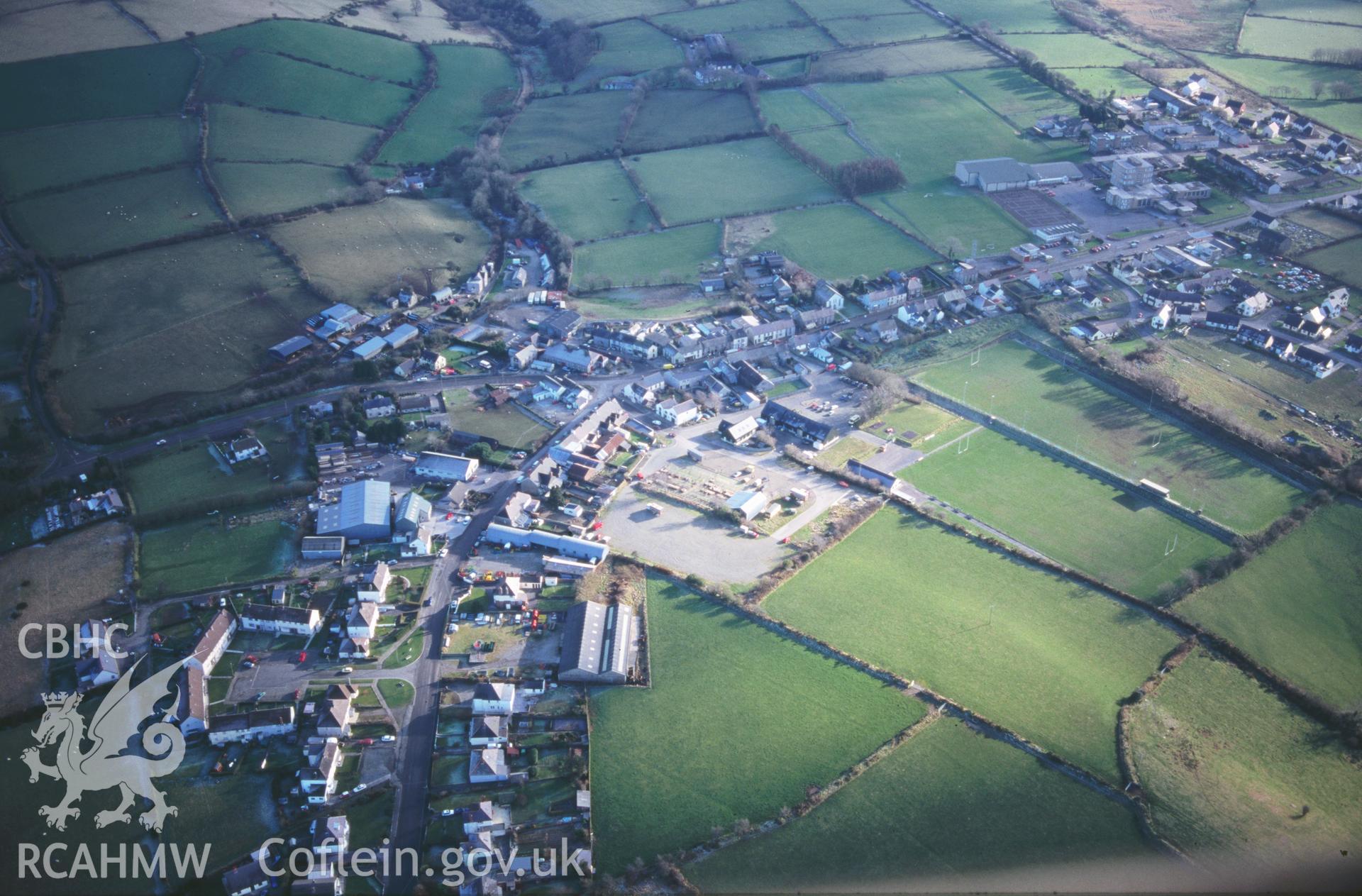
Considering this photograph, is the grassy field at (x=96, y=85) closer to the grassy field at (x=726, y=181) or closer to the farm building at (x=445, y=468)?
the grassy field at (x=726, y=181)

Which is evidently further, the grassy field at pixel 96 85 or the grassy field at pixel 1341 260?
the grassy field at pixel 96 85

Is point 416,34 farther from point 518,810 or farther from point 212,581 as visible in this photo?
point 518,810

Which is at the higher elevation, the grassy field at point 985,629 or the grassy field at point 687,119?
the grassy field at point 687,119

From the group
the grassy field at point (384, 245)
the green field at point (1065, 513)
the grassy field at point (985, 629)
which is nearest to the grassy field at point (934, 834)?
the grassy field at point (985, 629)

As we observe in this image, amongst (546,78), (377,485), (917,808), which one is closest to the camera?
(917,808)

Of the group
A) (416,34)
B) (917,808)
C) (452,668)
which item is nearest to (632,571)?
(452,668)

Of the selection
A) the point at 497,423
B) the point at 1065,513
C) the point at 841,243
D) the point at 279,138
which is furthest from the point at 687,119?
the point at 1065,513
